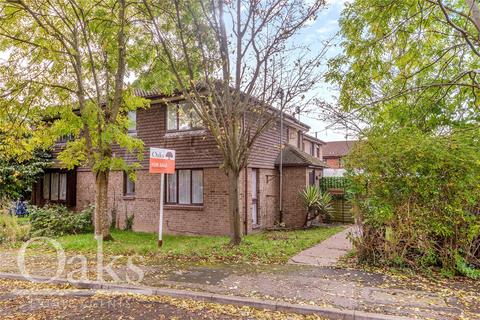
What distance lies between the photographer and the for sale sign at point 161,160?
9648 mm

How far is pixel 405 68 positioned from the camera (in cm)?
1015

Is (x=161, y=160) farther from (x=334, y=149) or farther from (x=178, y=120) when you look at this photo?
(x=334, y=149)

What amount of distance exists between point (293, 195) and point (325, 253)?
7.07 metres

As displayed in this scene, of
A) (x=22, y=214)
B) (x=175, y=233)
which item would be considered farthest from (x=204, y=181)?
(x=22, y=214)

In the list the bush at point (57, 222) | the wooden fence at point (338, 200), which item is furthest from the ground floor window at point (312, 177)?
the bush at point (57, 222)

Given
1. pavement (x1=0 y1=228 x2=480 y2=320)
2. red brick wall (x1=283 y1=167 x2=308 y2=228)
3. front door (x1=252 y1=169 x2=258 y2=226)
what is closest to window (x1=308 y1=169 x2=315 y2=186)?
red brick wall (x1=283 y1=167 x2=308 y2=228)

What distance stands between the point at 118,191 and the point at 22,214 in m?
7.77

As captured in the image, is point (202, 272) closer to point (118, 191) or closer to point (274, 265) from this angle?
point (274, 265)

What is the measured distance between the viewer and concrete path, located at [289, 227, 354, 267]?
8.04 meters

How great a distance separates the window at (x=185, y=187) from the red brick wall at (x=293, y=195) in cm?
463

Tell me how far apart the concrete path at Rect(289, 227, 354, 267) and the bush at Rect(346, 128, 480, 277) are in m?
1.02

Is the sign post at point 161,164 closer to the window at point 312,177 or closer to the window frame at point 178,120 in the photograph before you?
the window frame at point 178,120

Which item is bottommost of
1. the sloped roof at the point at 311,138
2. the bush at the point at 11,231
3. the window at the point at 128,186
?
the bush at the point at 11,231

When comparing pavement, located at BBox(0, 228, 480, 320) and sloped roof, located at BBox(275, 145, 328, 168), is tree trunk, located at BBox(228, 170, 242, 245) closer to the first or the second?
pavement, located at BBox(0, 228, 480, 320)
